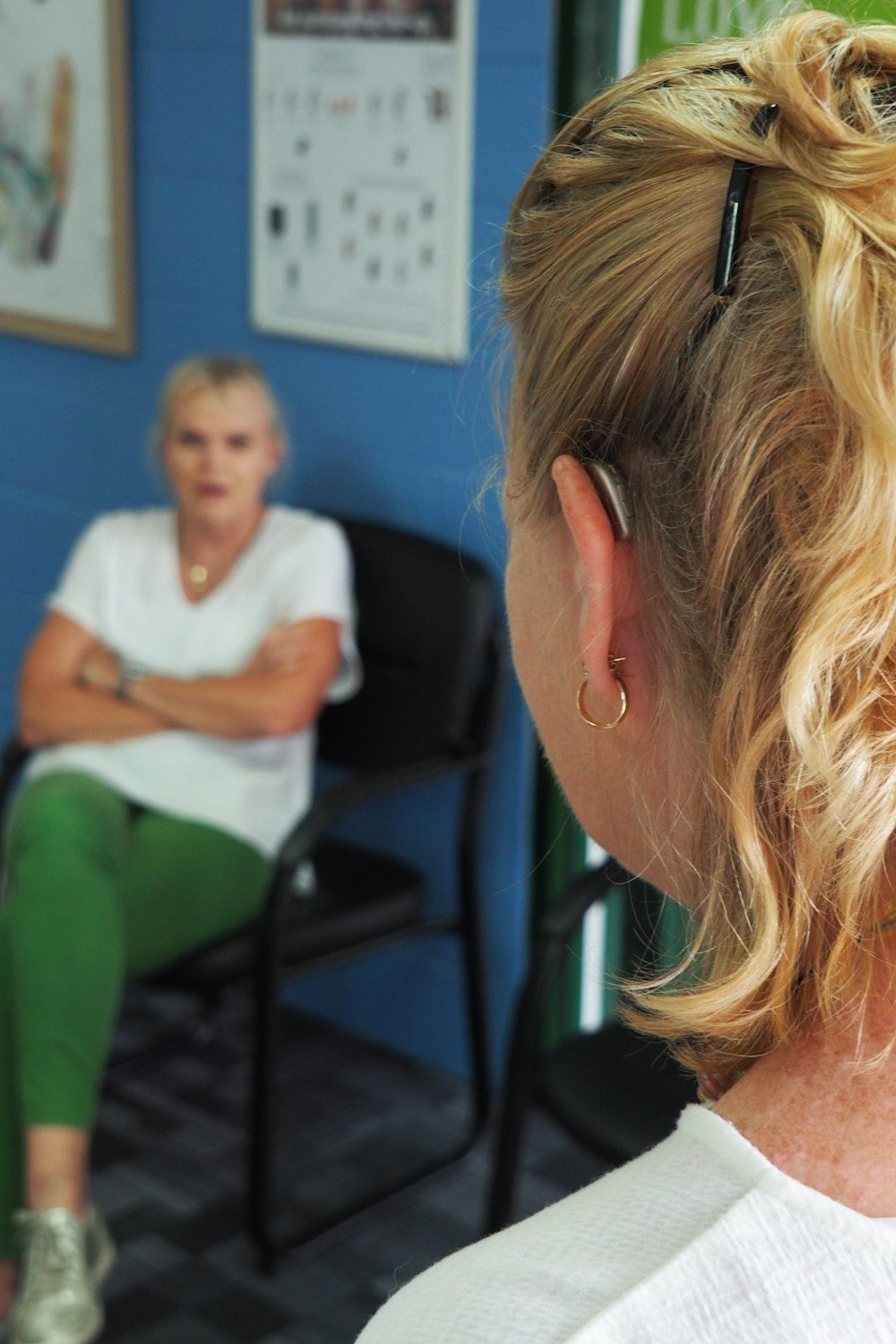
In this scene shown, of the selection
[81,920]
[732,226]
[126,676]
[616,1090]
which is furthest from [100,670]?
[732,226]

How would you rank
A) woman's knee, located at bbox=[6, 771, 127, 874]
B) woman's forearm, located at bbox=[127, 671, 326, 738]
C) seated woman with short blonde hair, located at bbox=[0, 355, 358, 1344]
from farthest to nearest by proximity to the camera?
woman's forearm, located at bbox=[127, 671, 326, 738] → woman's knee, located at bbox=[6, 771, 127, 874] → seated woman with short blonde hair, located at bbox=[0, 355, 358, 1344]

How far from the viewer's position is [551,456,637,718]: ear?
658mm

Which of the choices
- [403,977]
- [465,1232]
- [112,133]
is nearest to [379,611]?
[403,977]

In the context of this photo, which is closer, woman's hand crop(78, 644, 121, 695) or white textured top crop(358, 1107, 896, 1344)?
white textured top crop(358, 1107, 896, 1344)

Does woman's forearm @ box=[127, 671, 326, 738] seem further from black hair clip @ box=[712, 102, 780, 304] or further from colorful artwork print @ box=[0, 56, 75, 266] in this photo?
black hair clip @ box=[712, 102, 780, 304]

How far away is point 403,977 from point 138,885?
739mm

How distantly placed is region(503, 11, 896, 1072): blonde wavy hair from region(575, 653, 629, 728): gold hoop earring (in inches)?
0.9

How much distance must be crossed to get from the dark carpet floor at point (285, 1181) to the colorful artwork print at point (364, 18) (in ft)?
5.96

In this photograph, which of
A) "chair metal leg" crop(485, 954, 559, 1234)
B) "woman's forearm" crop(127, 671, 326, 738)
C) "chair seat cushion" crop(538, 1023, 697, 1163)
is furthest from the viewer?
"woman's forearm" crop(127, 671, 326, 738)

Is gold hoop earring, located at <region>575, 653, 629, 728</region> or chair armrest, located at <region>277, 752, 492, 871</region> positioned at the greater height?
gold hoop earring, located at <region>575, 653, 629, 728</region>

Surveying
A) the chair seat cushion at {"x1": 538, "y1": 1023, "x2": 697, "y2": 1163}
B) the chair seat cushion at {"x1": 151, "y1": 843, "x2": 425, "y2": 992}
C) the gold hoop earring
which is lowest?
the chair seat cushion at {"x1": 151, "y1": 843, "x2": 425, "y2": 992}

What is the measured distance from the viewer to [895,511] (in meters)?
0.56

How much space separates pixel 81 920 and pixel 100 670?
20.2 inches

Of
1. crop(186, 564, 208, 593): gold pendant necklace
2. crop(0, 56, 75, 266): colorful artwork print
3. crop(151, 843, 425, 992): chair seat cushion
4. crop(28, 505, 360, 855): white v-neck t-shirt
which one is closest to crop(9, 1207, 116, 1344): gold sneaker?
crop(151, 843, 425, 992): chair seat cushion
